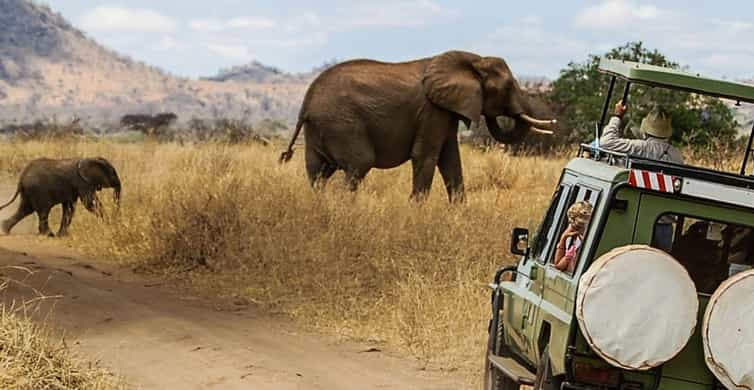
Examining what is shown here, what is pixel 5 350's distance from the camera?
A: 7980 millimetres

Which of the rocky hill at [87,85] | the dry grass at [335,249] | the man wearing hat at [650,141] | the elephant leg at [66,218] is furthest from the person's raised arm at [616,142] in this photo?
the rocky hill at [87,85]

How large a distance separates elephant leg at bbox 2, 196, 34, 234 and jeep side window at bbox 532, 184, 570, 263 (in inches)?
481

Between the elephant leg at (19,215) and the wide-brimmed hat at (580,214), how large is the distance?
43.5 feet

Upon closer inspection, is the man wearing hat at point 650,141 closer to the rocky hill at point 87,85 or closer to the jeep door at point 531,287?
the jeep door at point 531,287

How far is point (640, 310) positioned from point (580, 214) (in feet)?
3.09

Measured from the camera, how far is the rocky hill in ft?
326

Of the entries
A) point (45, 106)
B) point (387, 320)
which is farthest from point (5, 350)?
point (45, 106)

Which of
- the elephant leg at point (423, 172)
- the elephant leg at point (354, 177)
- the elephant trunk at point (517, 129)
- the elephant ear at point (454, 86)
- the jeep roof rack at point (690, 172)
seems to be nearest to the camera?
the jeep roof rack at point (690, 172)

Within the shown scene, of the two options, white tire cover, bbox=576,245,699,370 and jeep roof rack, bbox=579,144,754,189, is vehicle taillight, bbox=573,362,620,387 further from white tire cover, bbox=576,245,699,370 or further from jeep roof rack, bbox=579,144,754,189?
jeep roof rack, bbox=579,144,754,189

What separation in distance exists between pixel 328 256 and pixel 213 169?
5.77 metres

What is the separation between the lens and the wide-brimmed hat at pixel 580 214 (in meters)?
7.20

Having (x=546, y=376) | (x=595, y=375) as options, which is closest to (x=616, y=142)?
(x=546, y=376)

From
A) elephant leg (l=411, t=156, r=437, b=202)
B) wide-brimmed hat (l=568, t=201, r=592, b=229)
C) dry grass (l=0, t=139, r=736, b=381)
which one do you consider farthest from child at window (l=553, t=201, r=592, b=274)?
elephant leg (l=411, t=156, r=437, b=202)

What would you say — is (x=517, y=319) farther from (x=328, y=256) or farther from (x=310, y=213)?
(x=310, y=213)
